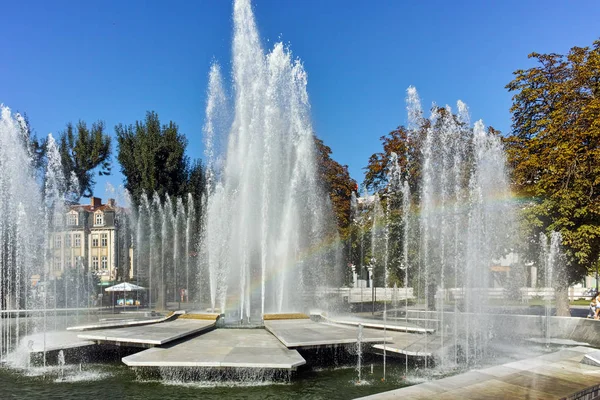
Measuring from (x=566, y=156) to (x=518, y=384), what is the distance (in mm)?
16804

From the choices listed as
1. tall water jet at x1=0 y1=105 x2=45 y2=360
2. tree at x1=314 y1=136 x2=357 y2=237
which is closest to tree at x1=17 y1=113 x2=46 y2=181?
tall water jet at x1=0 y1=105 x2=45 y2=360

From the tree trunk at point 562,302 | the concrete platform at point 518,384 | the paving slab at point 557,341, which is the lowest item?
the paving slab at point 557,341

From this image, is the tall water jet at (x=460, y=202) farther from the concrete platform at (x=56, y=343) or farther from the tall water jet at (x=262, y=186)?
the concrete platform at (x=56, y=343)

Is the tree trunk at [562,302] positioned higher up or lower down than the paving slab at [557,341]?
higher up

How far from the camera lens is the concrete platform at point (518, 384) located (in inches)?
312

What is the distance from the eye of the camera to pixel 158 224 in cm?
3362

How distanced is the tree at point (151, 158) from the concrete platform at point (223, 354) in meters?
19.8

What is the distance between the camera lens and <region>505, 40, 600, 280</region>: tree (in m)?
22.4

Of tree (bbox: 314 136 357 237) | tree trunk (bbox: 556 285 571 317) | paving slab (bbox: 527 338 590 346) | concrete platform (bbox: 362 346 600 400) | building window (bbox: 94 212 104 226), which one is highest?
tree (bbox: 314 136 357 237)

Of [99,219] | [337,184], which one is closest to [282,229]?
[337,184]

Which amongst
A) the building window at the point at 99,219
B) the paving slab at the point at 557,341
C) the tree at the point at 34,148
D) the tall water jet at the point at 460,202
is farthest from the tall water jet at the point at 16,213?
the building window at the point at 99,219

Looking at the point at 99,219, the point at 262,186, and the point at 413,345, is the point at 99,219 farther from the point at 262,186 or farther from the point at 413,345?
the point at 413,345

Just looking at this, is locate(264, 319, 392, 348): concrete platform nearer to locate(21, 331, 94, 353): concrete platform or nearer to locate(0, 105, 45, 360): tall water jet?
locate(21, 331, 94, 353): concrete platform

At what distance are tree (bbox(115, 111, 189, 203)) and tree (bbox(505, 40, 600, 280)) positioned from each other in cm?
2075
